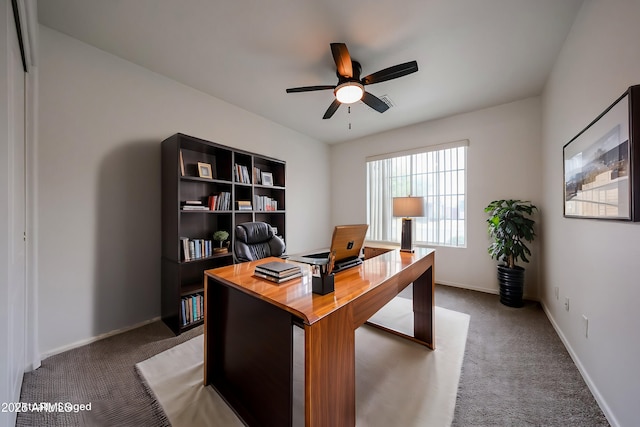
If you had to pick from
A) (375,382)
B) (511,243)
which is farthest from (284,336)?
(511,243)

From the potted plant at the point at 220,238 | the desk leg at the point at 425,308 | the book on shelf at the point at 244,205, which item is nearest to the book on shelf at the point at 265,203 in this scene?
the book on shelf at the point at 244,205

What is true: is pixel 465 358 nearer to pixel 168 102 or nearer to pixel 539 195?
pixel 539 195

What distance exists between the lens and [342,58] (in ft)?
5.93

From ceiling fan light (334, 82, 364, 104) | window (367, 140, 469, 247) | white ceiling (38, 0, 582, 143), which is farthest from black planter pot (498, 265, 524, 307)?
ceiling fan light (334, 82, 364, 104)

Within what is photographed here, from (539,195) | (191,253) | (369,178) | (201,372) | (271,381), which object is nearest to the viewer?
(271,381)

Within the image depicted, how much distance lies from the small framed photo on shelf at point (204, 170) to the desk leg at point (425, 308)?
250 cm

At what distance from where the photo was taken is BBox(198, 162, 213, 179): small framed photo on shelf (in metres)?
2.54

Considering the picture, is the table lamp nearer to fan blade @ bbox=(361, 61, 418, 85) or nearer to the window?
fan blade @ bbox=(361, 61, 418, 85)

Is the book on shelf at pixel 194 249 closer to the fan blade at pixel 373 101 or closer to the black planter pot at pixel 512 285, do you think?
the fan blade at pixel 373 101

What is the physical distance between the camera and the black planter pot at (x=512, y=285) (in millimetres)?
2740

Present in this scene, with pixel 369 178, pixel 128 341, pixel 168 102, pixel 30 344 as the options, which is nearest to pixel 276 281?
pixel 128 341

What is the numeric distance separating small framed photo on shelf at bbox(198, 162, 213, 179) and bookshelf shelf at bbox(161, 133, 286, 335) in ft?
0.04

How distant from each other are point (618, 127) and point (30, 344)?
4.01 meters

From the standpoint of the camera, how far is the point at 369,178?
14.6 feet
